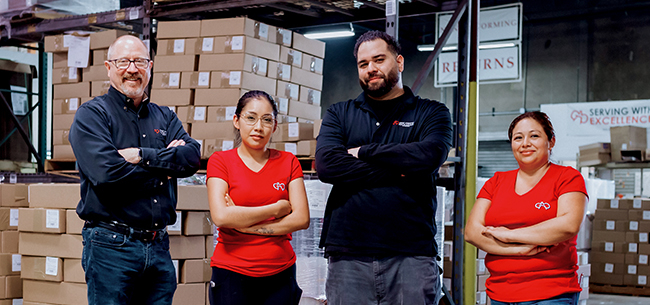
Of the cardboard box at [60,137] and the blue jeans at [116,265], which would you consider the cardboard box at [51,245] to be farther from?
the cardboard box at [60,137]

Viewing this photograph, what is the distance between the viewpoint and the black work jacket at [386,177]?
2443 mm

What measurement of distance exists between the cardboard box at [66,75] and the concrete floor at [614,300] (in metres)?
7.03

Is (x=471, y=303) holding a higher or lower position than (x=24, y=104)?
lower

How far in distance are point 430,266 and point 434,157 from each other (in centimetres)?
47

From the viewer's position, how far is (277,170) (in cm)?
272

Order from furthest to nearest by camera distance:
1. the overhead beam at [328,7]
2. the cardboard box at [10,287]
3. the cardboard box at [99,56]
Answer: the cardboard box at [99,56] → the overhead beam at [328,7] → the cardboard box at [10,287]

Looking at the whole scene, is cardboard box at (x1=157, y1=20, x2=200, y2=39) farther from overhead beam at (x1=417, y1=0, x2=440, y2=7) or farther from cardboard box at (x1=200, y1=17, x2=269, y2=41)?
overhead beam at (x1=417, y1=0, x2=440, y2=7)

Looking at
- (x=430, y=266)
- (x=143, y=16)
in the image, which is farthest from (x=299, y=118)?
(x=430, y=266)

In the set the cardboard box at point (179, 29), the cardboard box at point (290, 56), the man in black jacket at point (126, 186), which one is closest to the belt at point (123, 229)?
the man in black jacket at point (126, 186)

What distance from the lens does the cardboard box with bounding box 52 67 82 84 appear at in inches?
243

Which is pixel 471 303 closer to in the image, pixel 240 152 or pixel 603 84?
pixel 240 152

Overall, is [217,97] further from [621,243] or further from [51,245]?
[621,243]

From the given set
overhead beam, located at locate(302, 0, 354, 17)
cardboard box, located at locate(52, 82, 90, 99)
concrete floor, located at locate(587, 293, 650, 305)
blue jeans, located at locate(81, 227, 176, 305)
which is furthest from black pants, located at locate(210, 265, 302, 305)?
concrete floor, located at locate(587, 293, 650, 305)

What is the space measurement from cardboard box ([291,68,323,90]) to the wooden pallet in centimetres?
576
